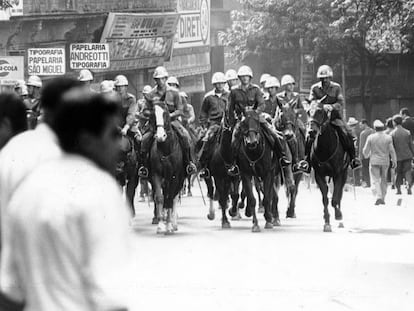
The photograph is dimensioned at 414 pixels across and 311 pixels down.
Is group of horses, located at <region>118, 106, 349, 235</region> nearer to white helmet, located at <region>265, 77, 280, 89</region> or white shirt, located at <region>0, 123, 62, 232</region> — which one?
white helmet, located at <region>265, 77, 280, 89</region>

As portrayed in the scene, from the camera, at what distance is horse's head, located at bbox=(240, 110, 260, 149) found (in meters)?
19.4


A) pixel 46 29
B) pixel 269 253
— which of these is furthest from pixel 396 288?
pixel 46 29

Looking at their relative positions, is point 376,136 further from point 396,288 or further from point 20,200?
point 20,200

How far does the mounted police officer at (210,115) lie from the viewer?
21.8m

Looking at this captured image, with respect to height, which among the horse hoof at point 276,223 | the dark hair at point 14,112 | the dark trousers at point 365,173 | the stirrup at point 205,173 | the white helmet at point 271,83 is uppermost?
the dark hair at point 14,112

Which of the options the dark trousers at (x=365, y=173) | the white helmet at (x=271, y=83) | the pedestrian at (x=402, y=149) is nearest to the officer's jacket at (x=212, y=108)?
the white helmet at (x=271, y=83)

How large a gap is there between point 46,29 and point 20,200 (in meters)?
37.8

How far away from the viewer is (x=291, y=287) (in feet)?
42.7

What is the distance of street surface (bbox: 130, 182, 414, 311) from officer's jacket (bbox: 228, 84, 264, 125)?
1.93 metres

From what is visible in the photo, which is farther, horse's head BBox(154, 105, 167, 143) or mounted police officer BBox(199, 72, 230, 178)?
mounted police officer BBox(199, 72, 230, 178)

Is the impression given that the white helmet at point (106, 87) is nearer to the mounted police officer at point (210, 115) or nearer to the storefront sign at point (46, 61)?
the mounted police officer at point (210, 115)

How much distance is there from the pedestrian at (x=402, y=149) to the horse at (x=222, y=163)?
11323 millimetres

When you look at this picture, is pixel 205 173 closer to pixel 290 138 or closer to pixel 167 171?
pixel 290 138

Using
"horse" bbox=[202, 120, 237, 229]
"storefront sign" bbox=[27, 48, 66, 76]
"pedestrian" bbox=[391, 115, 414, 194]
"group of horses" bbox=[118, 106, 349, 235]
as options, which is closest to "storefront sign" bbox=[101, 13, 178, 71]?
"pedestrian" bbox=[391, 115, 414, 194]
